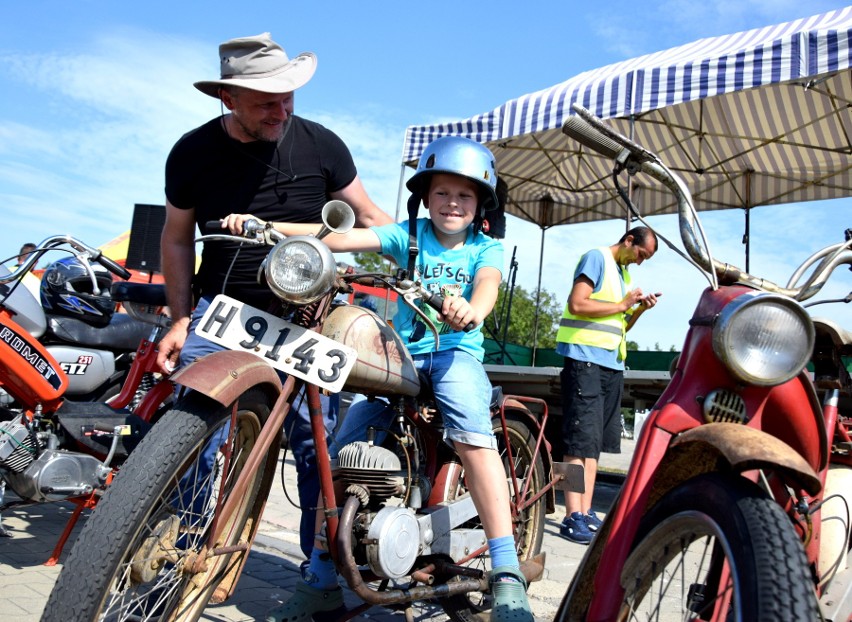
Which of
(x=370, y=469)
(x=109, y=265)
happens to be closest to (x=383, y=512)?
(x=370, y=469)

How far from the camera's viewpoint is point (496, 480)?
2.88m

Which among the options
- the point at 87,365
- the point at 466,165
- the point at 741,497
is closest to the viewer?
the point at 741,497

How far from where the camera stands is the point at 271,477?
2.80 metres

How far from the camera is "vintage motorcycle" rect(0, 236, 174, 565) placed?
4.03m

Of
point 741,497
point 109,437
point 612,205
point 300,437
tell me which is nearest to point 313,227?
point 300,437

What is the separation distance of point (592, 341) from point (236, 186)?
10.3 feet

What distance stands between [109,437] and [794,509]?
345cm

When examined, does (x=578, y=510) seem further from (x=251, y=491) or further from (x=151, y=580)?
(x=151, y=580)

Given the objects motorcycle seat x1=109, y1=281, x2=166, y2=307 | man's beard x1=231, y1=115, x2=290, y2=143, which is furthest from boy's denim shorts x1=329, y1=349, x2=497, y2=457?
motorcycle seat x1=109, y1=281, x2=166, y2=307

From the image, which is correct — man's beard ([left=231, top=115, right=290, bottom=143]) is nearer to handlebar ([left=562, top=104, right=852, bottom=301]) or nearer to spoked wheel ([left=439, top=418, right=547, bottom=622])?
handlebar ([left=562, top=104, right=852, bottom=301])

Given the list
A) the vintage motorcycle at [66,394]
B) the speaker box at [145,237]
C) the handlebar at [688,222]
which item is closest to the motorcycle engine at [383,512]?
the handlebar at [688,222]

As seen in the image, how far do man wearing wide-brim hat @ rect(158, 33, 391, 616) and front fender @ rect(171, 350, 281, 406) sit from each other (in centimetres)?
62

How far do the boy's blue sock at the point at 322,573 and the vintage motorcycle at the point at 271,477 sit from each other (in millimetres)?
163

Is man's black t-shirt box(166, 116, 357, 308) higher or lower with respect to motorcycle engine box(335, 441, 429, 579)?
higher
